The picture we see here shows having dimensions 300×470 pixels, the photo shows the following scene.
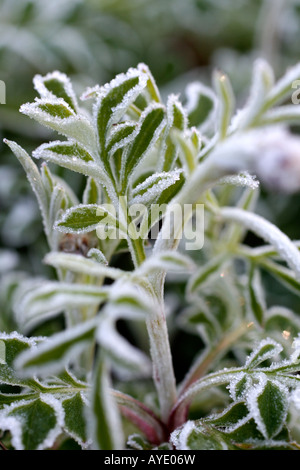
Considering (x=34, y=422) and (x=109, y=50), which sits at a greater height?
(x=109, y=50)

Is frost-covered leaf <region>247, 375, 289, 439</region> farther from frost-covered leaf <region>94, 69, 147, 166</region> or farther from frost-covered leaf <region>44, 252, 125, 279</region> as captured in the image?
frost-covered leaf <region>94, 69, 147, 166</region>

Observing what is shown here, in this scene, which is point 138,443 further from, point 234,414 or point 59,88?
point 59,88

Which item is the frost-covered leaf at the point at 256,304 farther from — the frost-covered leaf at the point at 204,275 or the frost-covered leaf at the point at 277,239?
the frost-covered leaf at the point at 277,239

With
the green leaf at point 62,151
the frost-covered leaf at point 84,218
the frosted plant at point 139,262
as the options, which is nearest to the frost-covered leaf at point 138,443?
the frosted plant at point 139,262

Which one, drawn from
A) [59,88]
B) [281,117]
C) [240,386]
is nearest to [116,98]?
[59,88]

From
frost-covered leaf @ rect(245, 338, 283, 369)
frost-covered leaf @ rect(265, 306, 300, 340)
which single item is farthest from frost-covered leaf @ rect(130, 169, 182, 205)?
frost-covered leaf @ rect(265, 306, 300, 340)

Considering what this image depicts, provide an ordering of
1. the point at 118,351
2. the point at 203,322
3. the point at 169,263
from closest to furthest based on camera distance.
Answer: the point at 118,351
the point at 169,263
the point at 203,322

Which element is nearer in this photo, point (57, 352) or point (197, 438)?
point (57, 352)
